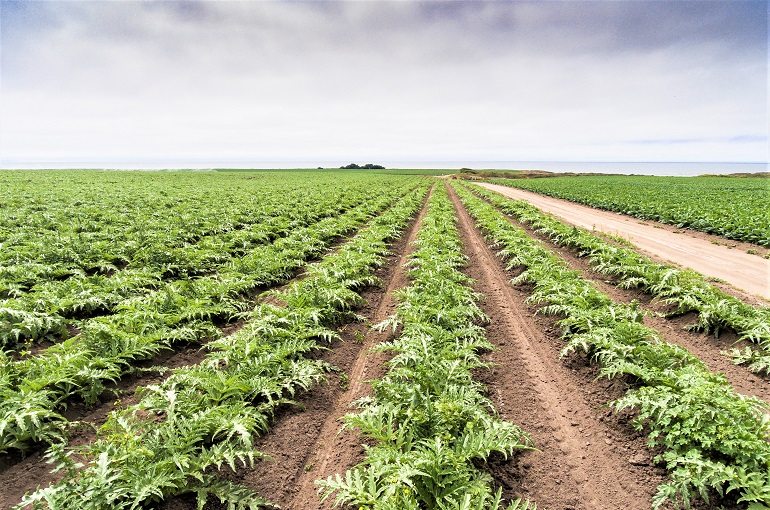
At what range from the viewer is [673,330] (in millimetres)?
6902

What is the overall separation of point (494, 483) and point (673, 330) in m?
5.92

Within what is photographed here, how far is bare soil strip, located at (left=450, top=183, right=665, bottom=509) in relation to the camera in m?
3.49

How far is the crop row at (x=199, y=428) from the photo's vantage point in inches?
116

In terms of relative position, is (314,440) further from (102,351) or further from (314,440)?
(102,351)

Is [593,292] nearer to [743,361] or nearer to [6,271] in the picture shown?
[743,361]

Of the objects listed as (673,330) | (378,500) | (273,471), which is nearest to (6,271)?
(273,471)

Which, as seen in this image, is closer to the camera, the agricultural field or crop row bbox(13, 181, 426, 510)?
crop row bbox(13, 181, 426, 510)

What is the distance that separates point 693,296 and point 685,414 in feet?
17.1

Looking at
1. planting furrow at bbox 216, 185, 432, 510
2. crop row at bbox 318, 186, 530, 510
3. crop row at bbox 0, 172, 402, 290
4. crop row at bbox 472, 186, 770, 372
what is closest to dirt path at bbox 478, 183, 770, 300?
crop row at bbox 472, 186, 770, 372

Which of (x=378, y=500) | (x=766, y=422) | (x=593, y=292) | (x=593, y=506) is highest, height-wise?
(x=593, y=292)

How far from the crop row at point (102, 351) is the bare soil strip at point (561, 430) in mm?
5026

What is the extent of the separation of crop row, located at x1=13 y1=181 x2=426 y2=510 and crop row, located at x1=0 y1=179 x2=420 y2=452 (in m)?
0.49

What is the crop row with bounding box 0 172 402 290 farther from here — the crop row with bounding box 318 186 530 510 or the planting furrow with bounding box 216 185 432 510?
the crop row with bounding box 318 186 530 510

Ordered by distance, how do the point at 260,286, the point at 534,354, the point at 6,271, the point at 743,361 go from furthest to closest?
1. the point at 260,286
2. the point at 6,271
3. the point at 534,354
4. the point at 743,361
